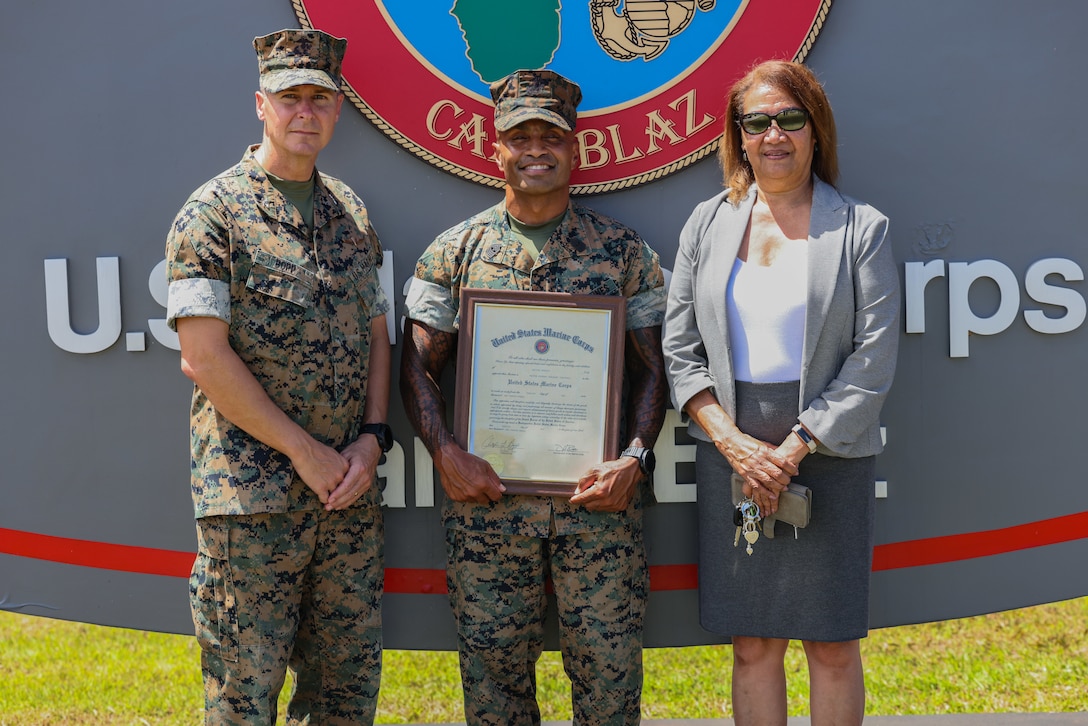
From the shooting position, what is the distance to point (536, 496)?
9.56 feet

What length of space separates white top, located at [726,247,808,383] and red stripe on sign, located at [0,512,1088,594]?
919 mm

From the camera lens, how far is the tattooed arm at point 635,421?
284 centimetres

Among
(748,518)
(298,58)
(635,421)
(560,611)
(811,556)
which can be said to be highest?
(298,58)

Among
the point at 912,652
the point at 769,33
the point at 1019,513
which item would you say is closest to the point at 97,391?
the point at 769,33

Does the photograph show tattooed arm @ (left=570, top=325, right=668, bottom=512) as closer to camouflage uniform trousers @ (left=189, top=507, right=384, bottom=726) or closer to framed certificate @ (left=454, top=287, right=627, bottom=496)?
framed certificate @ (left=454, top=287, right=627, bottom=496)

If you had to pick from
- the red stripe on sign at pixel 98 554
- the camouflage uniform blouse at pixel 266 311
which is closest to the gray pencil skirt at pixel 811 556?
the camouflage uniform blouse at pixel 266 311

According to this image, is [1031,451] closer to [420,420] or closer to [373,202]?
[420,420]

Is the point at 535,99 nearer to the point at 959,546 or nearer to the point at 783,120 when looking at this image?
the point at 783,120

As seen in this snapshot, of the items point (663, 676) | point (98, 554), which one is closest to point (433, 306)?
point (98, 554)

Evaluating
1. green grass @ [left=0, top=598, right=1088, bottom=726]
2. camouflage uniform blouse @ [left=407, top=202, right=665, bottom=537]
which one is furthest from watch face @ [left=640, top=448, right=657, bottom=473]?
green grass @ [left=0, top=598, right=1088, bottom=726]

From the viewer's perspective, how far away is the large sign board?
128 inches

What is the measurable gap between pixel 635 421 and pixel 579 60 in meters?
1.17

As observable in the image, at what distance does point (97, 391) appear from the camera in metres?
3.29

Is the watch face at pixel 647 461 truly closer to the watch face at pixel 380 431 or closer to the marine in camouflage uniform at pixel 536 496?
the marine in camouflage uniform at pixel 536 496
